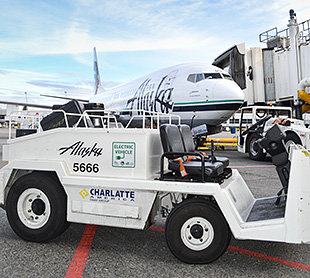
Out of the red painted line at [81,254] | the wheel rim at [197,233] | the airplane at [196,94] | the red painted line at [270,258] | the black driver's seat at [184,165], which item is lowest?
the red painted line at [270,258]

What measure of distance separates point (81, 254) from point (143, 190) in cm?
97

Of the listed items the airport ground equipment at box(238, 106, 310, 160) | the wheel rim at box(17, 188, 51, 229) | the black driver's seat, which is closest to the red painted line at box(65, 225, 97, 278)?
the wheel rim at box(17, 188, 51, 229)

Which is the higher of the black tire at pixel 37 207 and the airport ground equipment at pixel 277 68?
the airport ground equipment at pixel 277 68

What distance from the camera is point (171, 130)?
3.71 meters

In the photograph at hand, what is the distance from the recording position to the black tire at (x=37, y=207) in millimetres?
3516

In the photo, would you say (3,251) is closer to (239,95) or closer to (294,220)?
(294,220)

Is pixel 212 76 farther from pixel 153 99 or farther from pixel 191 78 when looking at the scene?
pixel 153 99

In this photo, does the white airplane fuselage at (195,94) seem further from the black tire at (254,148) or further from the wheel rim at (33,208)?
the wheel rim at (33,208)

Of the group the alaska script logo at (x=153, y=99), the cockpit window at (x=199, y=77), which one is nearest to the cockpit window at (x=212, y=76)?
the cockpit window at (x=199, y=77)

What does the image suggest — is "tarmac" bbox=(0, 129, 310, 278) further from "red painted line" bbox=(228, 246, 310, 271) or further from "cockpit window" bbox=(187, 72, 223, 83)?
"cockpit window" bbox=(187, 72, 223, 83)

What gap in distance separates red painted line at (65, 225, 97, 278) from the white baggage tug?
32cm

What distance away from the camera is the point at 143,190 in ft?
10.5

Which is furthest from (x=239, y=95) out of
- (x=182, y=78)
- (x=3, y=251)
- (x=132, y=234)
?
(x=3, y=251)

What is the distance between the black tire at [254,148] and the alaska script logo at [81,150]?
390 inches
